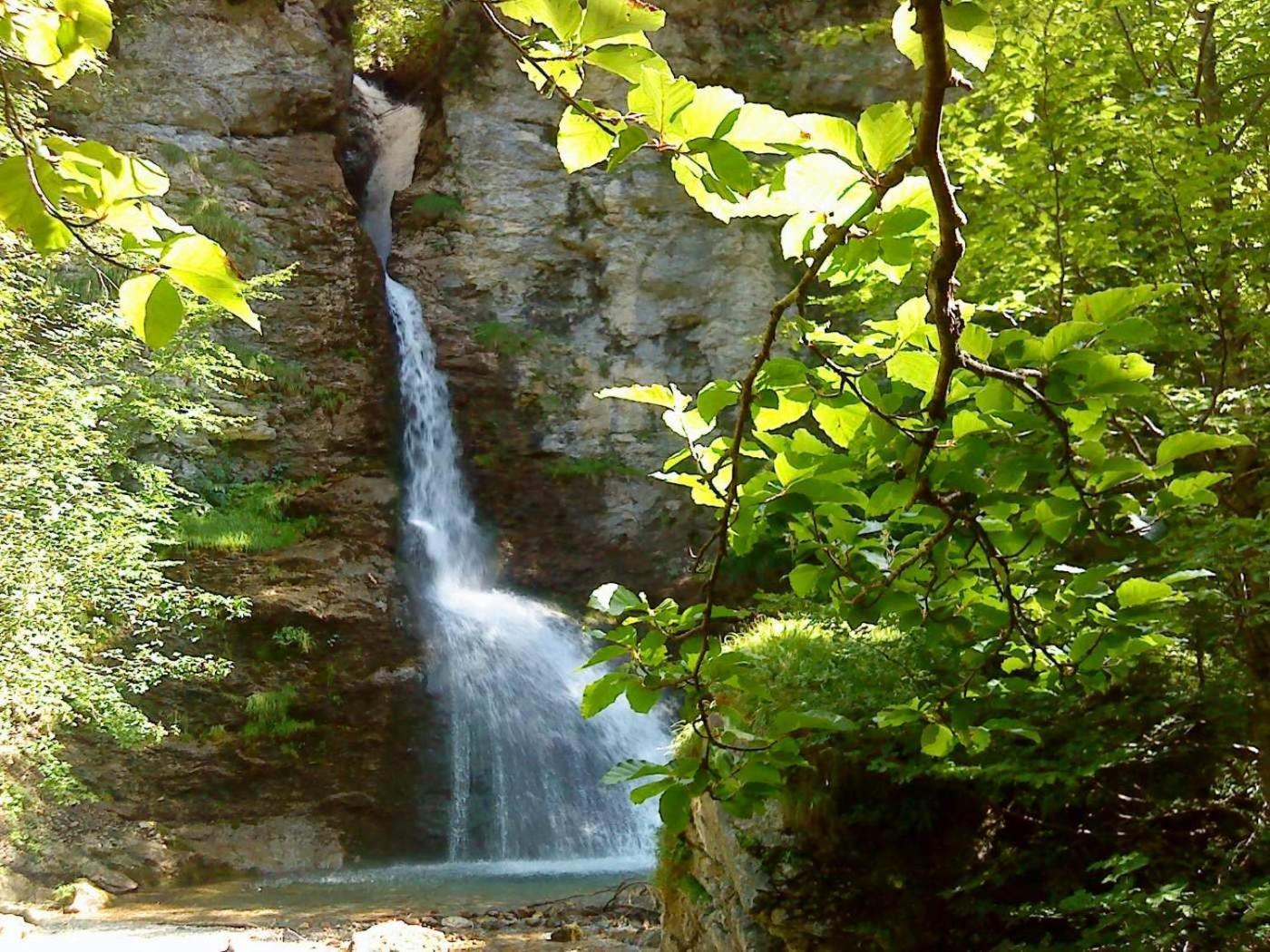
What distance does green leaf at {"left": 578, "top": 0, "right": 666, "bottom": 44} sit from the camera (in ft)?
2.60

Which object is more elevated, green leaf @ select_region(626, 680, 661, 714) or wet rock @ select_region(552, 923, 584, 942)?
green leaf @ select_region(626, 680, 661, 714)

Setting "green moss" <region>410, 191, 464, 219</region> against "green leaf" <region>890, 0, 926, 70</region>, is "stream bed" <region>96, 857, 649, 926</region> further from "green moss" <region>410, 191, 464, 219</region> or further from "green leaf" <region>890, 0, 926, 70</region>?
"green moss" <region>410, 191, 464, 219</region>

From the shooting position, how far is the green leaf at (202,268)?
0.72 metres

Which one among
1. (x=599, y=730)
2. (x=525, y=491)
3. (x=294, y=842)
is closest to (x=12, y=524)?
(x=294, y=842)

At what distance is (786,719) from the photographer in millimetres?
1154

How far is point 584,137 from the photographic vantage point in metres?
0.89

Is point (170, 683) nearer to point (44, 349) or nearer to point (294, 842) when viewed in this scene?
point (294, 842)

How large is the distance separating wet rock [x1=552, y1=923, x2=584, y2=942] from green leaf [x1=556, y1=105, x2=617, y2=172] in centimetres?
648

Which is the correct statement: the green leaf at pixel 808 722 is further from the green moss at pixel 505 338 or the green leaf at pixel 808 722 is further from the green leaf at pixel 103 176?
the green moss at pixel 505 338

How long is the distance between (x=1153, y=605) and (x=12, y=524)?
24.3 feet

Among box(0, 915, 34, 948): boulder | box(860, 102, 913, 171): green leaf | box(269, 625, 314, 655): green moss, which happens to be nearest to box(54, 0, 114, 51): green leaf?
box(860, 102, 913, 171): green leaf

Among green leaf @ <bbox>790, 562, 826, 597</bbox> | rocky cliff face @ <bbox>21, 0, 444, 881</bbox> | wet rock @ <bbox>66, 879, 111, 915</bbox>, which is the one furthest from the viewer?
rocky cliff face @ <bbox>21, 0, 444, 881</bbox>

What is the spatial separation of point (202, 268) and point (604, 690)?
638 mm

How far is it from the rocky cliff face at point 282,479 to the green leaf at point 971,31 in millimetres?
10434
